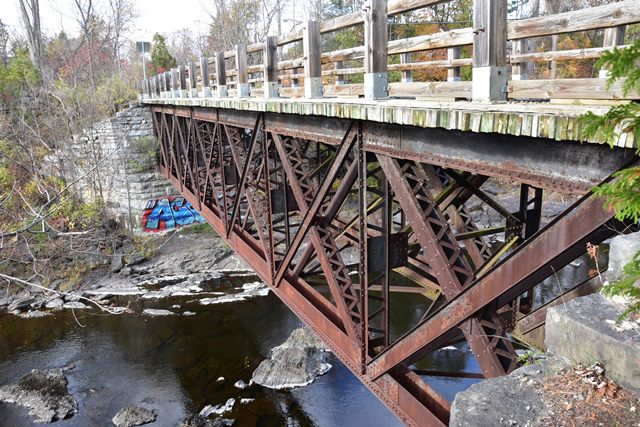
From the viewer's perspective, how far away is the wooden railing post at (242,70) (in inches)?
303

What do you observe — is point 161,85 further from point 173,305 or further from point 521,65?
point 521,65

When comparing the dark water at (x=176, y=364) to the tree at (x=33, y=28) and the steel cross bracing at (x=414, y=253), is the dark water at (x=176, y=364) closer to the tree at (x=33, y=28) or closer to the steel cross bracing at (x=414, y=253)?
the steel cross bracing at (x=414, y=253)

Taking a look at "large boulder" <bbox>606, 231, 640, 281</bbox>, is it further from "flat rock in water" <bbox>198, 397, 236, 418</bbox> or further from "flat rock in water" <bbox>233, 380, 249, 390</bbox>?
"flat rock in water" <bbox>233, 380, 249, 390</bbox>

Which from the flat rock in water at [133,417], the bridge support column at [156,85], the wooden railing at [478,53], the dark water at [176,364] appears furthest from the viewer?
the bridge support column at [156,85]

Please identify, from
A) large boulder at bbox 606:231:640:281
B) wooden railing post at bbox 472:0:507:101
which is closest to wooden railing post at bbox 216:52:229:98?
wooden railing post at bbox 472:0:507:101

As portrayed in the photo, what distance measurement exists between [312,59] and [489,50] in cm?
273

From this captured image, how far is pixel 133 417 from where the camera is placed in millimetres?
10719

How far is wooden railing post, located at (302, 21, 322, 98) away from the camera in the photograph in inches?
210

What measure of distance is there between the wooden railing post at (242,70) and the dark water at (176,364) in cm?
690

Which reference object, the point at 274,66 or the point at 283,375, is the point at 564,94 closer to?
the point at 274,66

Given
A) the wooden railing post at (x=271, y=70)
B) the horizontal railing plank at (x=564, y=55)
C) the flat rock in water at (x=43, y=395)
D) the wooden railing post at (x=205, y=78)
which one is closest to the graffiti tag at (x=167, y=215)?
the flat rock in water at (x=43, y=395)

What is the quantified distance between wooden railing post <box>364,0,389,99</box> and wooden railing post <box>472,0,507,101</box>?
113 centimetres

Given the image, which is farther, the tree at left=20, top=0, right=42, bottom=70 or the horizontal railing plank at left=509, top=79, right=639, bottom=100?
the tree at left=20, top=0, right=42, bottom=70

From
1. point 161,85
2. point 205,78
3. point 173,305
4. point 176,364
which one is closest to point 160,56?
point 161,85
